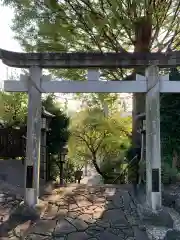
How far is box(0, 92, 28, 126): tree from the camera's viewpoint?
13399mm

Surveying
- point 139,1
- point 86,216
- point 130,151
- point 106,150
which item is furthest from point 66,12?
point 106,150

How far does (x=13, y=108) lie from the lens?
46.1ft

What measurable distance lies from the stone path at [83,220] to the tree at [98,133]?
7280mm

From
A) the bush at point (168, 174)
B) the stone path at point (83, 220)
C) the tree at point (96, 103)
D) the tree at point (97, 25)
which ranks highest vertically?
the tree at point (97, 25)

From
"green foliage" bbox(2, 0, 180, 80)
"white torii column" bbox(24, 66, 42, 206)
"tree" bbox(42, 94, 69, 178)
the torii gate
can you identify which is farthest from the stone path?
"green foliage" bbox(2, 0, 180, 80)

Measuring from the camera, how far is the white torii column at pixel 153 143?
21.7 feet

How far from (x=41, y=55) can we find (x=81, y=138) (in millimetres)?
10029

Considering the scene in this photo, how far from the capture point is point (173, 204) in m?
7.50

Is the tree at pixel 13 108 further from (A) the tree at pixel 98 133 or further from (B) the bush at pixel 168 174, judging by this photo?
(B) the bush at pixel 168 174

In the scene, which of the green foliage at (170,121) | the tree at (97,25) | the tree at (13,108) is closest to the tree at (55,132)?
the tree at (97,25)

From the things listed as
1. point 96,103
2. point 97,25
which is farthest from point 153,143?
→ point 96,103

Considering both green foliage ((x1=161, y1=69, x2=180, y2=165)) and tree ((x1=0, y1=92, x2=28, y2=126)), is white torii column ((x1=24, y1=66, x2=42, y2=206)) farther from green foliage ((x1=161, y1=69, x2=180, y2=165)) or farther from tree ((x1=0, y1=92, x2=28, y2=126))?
tree ((x1=0, y1=92, x2=28, y2=126))

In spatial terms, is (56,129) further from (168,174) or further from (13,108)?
(168,174)

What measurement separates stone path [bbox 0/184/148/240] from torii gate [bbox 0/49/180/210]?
852mm
